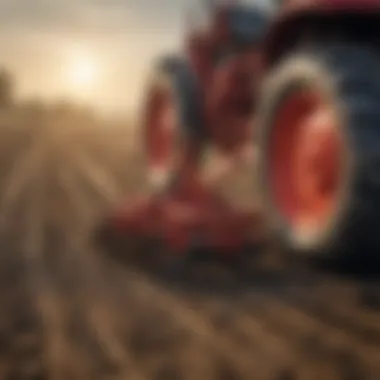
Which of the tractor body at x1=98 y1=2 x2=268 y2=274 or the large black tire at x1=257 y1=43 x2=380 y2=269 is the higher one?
the tractor body at x1=98 y1=2 x2=268 y2=274

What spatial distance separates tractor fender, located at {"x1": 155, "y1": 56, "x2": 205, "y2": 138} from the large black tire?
0.58 meters

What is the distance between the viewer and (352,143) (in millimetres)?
924

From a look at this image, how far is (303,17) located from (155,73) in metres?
0.76

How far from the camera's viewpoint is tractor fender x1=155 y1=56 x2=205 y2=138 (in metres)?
1.61

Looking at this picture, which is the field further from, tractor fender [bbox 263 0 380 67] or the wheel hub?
tractor fender [bbox 263 0 380 67]

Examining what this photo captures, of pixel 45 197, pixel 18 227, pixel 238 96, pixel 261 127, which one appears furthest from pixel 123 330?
pixel 45 197

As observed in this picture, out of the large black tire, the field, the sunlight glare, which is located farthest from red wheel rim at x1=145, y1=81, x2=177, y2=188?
the large black tire

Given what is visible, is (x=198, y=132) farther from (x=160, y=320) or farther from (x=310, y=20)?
(x=160, y=320)

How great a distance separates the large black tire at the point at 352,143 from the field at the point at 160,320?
90mm

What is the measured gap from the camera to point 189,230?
1.33m

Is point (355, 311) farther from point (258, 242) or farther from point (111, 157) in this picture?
point (111, 157)

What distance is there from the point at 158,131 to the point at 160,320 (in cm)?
90

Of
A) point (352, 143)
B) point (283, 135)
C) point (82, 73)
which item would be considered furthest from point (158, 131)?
point (352, 143)

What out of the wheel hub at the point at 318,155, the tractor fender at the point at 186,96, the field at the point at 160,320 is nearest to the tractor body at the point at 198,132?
the tractor fender at the point at 186,96
